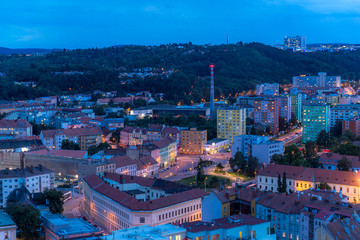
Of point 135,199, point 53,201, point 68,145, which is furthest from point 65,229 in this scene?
point 68,145

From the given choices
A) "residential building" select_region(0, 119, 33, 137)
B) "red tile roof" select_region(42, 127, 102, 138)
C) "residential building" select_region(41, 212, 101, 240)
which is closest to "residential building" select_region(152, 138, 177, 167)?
"red tile roof" select_region(42, 127, 102, 138)

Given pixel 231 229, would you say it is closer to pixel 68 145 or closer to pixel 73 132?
pixel 68 145

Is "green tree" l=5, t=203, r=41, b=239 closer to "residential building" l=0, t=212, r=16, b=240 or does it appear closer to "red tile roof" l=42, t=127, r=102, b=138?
"residential building" l=0, t=212, r=16, b=240

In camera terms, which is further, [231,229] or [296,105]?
[296,105]

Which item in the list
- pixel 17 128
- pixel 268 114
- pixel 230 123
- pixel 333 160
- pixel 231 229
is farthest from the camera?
pixel 268 114

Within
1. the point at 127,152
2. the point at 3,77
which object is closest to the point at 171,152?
the point at 127,152

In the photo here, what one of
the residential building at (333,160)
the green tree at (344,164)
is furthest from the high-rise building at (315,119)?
the green tree at (344,164)

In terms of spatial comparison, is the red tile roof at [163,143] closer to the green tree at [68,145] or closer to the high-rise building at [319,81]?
the green tree at [68,145]
